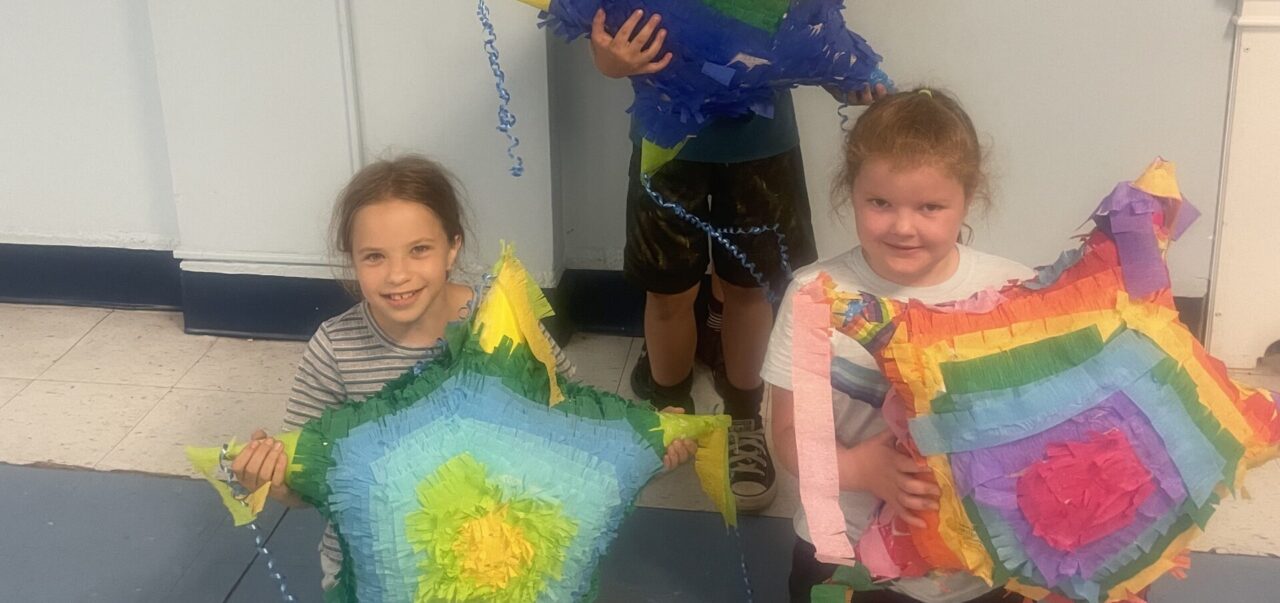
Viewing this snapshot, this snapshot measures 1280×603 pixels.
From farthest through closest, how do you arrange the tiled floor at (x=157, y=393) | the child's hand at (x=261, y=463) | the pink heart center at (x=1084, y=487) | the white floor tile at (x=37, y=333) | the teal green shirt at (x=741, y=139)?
the white floor tile at (x=37, y=333) → the tiled floor at (x=157, y=393) → the teal green shirt at (x=741, y=139) → the child's hand at (x=261, y=463) → the pink heart center at (x=1084, y=487)

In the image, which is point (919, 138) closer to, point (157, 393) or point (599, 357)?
point (599, 357)

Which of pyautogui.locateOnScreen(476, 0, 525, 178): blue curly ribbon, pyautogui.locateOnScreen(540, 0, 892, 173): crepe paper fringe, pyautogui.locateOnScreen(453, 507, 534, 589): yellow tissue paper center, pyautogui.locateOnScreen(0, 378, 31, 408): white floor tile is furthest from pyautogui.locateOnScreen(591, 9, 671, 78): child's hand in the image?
pyautogui.locateOnScreen(0, 378, 31, 408): white floor tile

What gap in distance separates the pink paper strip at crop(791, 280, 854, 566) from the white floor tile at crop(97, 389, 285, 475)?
1.12m

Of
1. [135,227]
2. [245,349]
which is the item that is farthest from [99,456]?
[135,227]

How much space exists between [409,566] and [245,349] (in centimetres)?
123

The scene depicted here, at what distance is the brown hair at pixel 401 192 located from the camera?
1247mm

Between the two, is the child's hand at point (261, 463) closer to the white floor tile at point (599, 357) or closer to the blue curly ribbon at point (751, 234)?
the blue curly ribbon at point (751, 234)

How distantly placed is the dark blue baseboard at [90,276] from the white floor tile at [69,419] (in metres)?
0.32

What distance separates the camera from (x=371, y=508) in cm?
101

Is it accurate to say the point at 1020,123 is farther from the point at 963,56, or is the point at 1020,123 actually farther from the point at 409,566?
the point at 409,566

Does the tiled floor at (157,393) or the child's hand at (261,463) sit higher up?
the child's hand at (261,463)

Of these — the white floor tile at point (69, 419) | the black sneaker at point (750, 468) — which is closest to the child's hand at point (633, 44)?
the black sneaker at point (750, 468)

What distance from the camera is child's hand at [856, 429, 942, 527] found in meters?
0.99

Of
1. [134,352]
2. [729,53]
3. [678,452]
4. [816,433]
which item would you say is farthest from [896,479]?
[134,352]
